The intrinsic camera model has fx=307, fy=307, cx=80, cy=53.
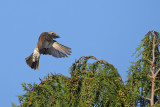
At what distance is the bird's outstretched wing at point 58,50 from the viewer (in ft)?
24.7

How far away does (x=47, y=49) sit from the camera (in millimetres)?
8031

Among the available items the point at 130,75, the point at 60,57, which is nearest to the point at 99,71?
the point at 130,75

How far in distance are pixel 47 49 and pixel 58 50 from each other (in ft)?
1.47

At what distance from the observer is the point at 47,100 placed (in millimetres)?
4277

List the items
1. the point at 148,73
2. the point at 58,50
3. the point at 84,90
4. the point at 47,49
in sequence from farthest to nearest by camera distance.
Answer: the point at 47,49 → the point at 58,50 → the point at 148,73 → the point at 84,90

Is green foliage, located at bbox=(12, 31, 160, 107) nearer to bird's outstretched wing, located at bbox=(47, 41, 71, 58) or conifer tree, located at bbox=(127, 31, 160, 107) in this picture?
conifer tree, located at bbox=(127, 31, 160, 107)

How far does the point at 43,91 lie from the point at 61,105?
1.27ft

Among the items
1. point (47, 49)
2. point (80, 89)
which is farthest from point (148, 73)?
point (47, 49)

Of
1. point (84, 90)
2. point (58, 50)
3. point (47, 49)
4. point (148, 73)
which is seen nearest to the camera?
point (84, 90)

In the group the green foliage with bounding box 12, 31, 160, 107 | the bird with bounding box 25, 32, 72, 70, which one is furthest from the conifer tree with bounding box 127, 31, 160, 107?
the bird with bounding box 25, 32, 72, 70

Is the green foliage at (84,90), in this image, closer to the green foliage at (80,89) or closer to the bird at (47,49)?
the green foliage at (80,89)

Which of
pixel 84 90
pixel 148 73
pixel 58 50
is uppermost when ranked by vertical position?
pixel 58 50

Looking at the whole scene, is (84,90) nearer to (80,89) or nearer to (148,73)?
(80,89)

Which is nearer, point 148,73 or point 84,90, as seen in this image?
point 84,90
